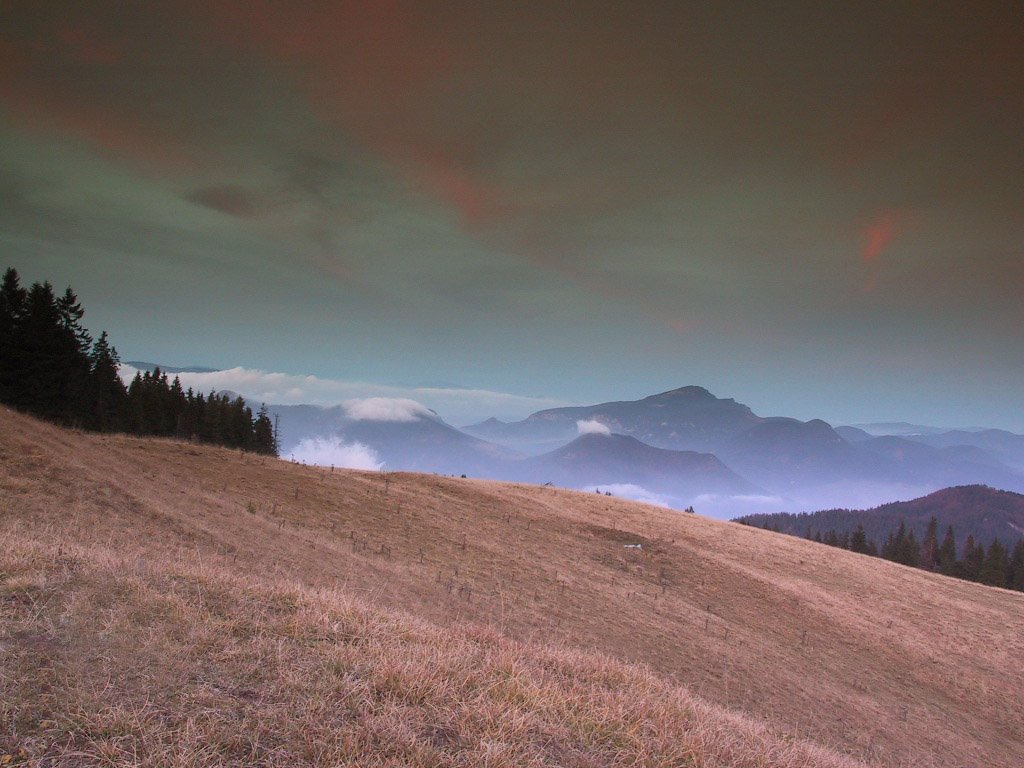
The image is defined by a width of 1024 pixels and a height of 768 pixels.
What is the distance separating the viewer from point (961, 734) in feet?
64.1

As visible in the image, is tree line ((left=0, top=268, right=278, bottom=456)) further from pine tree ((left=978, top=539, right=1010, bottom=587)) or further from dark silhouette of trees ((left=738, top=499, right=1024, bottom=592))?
pine tree ((left=978, top=539, right=1010, bottom=587))

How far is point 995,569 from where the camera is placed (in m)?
86.7

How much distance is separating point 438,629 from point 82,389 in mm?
65913

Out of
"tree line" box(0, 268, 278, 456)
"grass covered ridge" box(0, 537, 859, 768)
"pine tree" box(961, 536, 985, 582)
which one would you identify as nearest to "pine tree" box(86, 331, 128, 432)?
"tree line" box(0, 268, 278, 456)

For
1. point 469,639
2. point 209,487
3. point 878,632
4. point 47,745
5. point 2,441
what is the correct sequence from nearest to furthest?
1. point 47,745
2. point 469,639
3. point 2,441
4. point 209,487
5. point 878,632

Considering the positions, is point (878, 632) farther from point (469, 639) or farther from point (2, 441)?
point (2, 441)

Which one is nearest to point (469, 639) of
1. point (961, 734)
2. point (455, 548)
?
point (455, 548)

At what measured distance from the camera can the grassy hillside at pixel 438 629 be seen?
16.4ft

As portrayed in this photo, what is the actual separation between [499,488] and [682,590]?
734 inches

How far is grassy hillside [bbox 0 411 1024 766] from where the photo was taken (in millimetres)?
4996

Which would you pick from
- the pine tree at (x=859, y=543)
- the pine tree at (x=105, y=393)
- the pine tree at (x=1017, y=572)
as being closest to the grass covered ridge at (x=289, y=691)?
the pine tree at (x=105, y=393)

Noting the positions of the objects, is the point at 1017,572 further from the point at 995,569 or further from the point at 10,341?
the point at 10,341

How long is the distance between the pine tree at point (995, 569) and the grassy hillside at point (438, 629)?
5474 cm

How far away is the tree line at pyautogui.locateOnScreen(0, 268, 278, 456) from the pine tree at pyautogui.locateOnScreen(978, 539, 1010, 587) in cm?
11661
